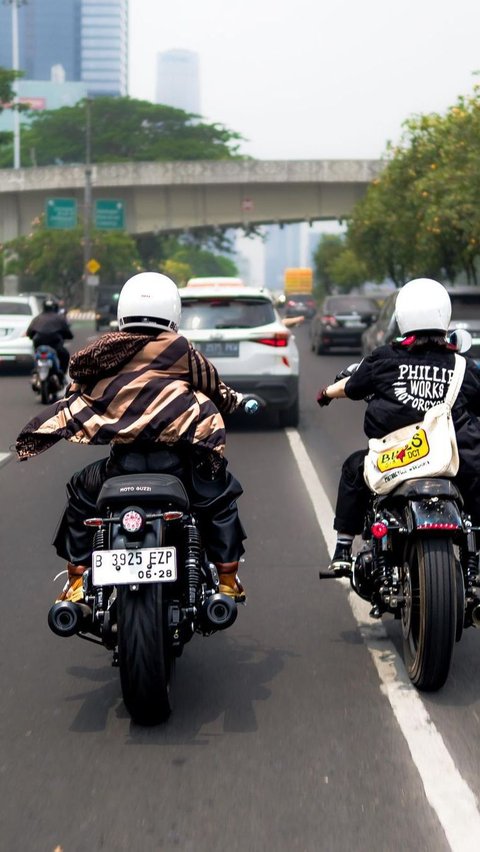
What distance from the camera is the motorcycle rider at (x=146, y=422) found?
5410 millimetres

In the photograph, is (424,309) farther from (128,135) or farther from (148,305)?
(128,135)

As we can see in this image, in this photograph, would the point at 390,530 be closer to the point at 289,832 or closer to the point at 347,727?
the point at 347,727

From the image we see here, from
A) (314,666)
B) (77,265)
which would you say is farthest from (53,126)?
(314,666)

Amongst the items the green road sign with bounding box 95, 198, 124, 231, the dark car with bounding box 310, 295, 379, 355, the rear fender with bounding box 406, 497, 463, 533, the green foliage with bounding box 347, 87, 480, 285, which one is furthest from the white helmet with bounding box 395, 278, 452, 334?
the green road sign with bounding box 95, 198, 124, 231

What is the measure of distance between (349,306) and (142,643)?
31.9m

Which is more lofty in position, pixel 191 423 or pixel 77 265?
pixel 191 423

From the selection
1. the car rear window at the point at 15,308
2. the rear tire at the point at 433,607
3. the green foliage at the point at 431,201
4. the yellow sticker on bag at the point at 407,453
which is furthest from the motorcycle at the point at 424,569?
the green foliage at the point at 431,201

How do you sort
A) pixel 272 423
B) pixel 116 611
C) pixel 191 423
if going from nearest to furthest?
pixel 116 611
pixel 191 423
pixel 272 423

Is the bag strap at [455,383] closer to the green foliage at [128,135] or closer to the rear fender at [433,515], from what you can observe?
the rear fender at [433,515]

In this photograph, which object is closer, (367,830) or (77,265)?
(367,830)

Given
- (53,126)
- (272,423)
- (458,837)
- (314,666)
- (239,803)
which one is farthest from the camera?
(53,126)

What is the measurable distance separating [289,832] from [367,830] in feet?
0.76

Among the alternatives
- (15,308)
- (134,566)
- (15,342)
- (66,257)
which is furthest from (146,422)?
(66,257)

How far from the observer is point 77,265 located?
277ft
